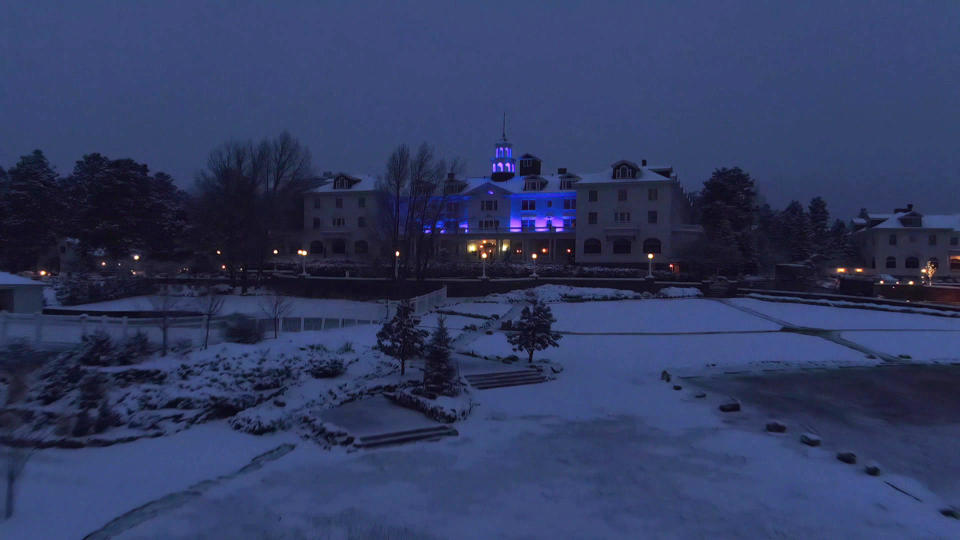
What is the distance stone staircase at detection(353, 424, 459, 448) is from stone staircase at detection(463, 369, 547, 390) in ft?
12.6

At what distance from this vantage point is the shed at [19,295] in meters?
22.6

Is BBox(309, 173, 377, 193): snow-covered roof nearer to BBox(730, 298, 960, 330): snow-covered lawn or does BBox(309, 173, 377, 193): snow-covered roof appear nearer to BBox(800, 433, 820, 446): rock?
BBox(730, 298, 960, 330): snow-covered lawn

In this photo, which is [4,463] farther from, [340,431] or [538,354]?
[538,354]

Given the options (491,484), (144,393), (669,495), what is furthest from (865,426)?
(144,393)

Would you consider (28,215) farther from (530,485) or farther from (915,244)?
(915,244)

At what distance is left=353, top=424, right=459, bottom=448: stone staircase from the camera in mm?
11156

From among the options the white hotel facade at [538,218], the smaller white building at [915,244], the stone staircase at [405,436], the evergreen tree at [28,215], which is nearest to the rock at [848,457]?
the stone staircase at [405,436]

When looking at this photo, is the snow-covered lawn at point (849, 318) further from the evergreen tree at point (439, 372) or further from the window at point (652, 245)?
the evergreen tree at point (439, 372)

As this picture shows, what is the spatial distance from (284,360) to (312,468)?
229 inches

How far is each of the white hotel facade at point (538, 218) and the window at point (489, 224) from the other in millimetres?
100

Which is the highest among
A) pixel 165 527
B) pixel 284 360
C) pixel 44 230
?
pixel 44 230

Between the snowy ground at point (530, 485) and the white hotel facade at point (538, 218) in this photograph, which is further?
the white hotel facade at point (538, 218)

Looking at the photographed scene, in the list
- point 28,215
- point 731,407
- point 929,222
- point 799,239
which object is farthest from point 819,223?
point 28,215

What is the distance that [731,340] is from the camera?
23469 mm
